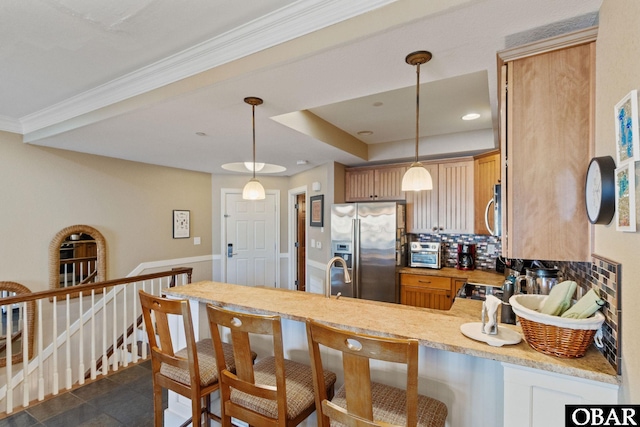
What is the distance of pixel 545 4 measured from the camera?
1.20 meters

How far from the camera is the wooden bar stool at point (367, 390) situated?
0.95 metres

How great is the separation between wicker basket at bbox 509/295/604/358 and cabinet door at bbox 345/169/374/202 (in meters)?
3.23

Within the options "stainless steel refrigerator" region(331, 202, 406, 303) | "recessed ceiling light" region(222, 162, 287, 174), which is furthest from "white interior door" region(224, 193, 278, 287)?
"stainless steel refrigerator" region(331, 202, 406, 303)

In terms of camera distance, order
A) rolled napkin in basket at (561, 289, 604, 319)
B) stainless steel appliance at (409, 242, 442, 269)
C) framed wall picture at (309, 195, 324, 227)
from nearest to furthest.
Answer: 1. rolled napkin in basket at (561, 289, 604, 319)
2. stainless steel appliance at (409, 242, 442, 269)
3. framed wall picture at (309, 195, 324, 227)

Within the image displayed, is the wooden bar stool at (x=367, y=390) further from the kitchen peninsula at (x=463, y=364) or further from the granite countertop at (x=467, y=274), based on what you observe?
the granite countertop at (x=467, y=274)

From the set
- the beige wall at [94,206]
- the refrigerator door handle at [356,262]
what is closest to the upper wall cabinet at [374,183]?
the refrigerator door handle at [356,262]

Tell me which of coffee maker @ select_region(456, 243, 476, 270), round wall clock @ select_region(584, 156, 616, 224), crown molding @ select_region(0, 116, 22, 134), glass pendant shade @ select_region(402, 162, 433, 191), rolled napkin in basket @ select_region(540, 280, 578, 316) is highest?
crown molding @ select_region(0, 116, 22, 134)

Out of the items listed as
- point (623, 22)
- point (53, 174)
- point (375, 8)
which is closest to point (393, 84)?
point (375, 8)

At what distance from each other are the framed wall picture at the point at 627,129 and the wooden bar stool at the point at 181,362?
5.86ft

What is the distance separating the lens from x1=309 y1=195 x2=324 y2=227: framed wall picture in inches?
170

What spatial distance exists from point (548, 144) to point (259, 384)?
66.1 inches

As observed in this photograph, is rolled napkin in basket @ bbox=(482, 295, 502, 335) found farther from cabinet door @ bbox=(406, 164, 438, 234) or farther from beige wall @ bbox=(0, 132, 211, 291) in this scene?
beige wall @ bbox=(0, 132, 211, 291)

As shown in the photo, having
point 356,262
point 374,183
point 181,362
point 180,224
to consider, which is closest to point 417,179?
point 181,362

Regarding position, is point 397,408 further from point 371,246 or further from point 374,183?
point 374,183
